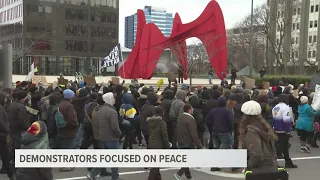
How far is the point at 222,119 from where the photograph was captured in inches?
299

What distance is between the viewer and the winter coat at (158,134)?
247 inches

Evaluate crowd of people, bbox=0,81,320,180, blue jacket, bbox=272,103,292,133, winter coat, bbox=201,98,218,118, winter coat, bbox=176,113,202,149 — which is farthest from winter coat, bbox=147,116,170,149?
blue jacket, bbox=272,103,292,133

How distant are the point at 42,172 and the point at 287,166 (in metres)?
5.53

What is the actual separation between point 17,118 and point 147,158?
302cm

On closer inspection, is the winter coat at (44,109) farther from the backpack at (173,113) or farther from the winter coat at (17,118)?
the backpack at (173,113)

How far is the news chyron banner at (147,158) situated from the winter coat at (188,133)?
0.99 m

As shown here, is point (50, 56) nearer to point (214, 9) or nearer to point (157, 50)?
point (157, 50)


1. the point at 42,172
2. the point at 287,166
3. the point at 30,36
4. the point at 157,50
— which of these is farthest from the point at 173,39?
the point at 30,36

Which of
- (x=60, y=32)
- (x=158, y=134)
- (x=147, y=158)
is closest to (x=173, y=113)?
(x=158, y=134)

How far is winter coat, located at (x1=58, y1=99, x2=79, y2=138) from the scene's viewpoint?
25.0 feet

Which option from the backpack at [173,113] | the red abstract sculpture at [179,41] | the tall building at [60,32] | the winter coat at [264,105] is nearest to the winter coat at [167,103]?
the backpack at [173,113]

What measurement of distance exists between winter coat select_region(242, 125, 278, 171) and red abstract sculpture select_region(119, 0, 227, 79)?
1963 centimetres

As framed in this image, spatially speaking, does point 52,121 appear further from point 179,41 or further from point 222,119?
point 179,41

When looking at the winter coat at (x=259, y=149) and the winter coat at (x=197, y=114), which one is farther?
the winter coat at (x=197, y=114)
